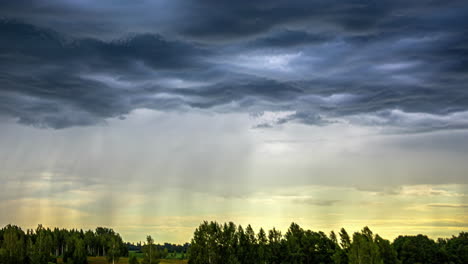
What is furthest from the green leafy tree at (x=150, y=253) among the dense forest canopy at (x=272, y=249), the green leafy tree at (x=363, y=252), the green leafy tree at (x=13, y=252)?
the green leafy tree at (x=363, y=252)

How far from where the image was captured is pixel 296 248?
549 ft

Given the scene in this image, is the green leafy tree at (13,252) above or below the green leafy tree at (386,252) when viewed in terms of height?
above

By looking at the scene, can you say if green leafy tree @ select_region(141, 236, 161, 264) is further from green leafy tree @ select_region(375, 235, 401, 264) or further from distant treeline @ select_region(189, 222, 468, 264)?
green leafy tree @ select_region(375, 235, 401, 264)

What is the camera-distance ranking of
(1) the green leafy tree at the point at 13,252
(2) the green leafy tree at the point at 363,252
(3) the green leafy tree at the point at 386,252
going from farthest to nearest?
(1) the green leafy tree at the point at 13,252 → (3) the green leafy tree at the point at 386,252 → (2) the green leafy tree at the point at 363,252

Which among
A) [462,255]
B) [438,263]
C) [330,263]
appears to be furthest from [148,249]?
[462,255]

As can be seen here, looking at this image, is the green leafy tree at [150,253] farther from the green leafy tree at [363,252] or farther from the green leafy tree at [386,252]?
the green leafy tree at [386,252]

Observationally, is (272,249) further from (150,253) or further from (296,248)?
(150,253)

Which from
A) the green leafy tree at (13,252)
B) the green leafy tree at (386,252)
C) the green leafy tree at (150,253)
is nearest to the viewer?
the green leafy tree at (386,252)

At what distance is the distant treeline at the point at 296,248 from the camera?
155m

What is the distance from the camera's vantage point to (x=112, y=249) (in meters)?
194

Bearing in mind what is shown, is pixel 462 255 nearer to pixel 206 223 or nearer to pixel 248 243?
pixel 248 243

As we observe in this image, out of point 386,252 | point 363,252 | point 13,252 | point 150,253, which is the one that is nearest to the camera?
point 363,252

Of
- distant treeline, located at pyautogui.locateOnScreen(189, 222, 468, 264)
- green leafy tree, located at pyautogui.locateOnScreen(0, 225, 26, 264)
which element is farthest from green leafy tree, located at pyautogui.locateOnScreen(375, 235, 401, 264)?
green leafy tree, located at pyautogui.locateOnScreen(0, 225, 26, 264)

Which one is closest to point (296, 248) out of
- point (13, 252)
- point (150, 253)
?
point (150, 253)
